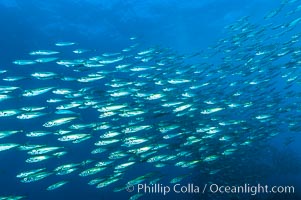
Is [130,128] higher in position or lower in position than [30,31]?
lower

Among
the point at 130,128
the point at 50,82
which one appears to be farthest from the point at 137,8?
the point at 130,128

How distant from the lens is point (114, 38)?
1057 inches

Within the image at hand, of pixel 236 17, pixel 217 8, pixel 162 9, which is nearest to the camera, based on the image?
pixel 162 9

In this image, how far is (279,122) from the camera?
15.9 m

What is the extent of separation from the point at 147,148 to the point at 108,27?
54.7 feet

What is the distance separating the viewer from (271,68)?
1341cm

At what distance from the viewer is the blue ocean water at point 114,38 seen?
20016 millimetres

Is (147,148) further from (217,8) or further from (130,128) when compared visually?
(217,8)

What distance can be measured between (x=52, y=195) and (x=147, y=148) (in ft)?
67.9

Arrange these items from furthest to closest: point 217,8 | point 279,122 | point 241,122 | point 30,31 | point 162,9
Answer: point 217,8
point 162,9
point 30,31
point 279,122
point 241,122

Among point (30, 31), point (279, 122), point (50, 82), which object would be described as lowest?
point (279, 122)

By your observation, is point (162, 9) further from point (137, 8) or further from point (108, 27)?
point (108, 27)

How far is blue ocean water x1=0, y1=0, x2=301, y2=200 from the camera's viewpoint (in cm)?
2002

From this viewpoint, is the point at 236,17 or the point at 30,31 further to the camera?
the point at 236,17
